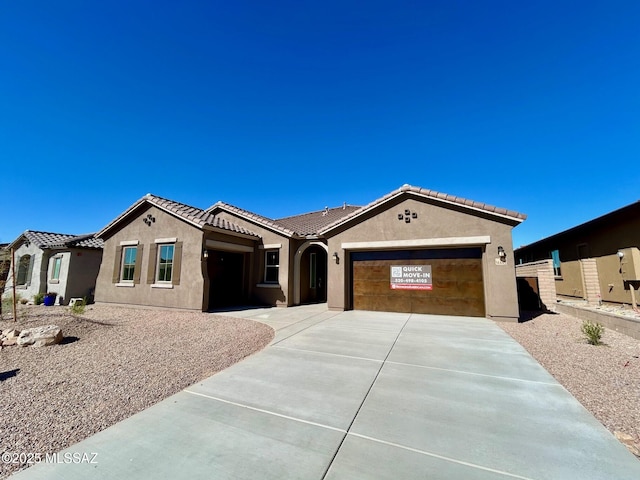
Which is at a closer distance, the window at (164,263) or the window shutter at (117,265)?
the window at (164,263)

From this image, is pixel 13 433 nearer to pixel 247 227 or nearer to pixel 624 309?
pixel 247 227

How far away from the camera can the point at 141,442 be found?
2.78 m

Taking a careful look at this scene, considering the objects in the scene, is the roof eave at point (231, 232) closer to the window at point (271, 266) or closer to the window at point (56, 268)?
the window at point (271, 266)

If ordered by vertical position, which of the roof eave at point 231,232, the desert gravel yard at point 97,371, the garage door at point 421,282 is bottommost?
the desert gravel yard at point 97,371

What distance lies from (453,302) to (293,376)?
802 cm

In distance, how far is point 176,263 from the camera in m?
12.0

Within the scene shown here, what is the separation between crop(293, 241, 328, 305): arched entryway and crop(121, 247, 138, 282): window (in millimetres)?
7653

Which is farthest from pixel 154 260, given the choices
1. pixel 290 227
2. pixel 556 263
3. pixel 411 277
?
pixel 556 263

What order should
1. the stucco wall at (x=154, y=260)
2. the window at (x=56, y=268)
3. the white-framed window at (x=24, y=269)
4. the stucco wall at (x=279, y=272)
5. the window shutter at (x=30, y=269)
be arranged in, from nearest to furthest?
the stucco wall at (x=154, y=260) → the stucco wall at (x=279, y=272) → the window at (x=56, y=268) → the window shutter at (x=30, y=269) → the white-framed window at (x=24, y=269)

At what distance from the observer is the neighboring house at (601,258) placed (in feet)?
35.2

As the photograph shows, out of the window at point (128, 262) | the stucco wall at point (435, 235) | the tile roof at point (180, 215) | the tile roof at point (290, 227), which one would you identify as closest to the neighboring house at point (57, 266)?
the tile roof at point (180, 215)

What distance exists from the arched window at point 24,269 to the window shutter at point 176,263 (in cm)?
1170

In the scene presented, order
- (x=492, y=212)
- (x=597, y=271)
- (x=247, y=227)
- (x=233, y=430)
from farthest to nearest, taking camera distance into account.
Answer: (x=247, y=227), (x=597, y=271), (x=492, y=212), (x=233, y=430)

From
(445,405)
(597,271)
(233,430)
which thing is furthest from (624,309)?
(233,430)
